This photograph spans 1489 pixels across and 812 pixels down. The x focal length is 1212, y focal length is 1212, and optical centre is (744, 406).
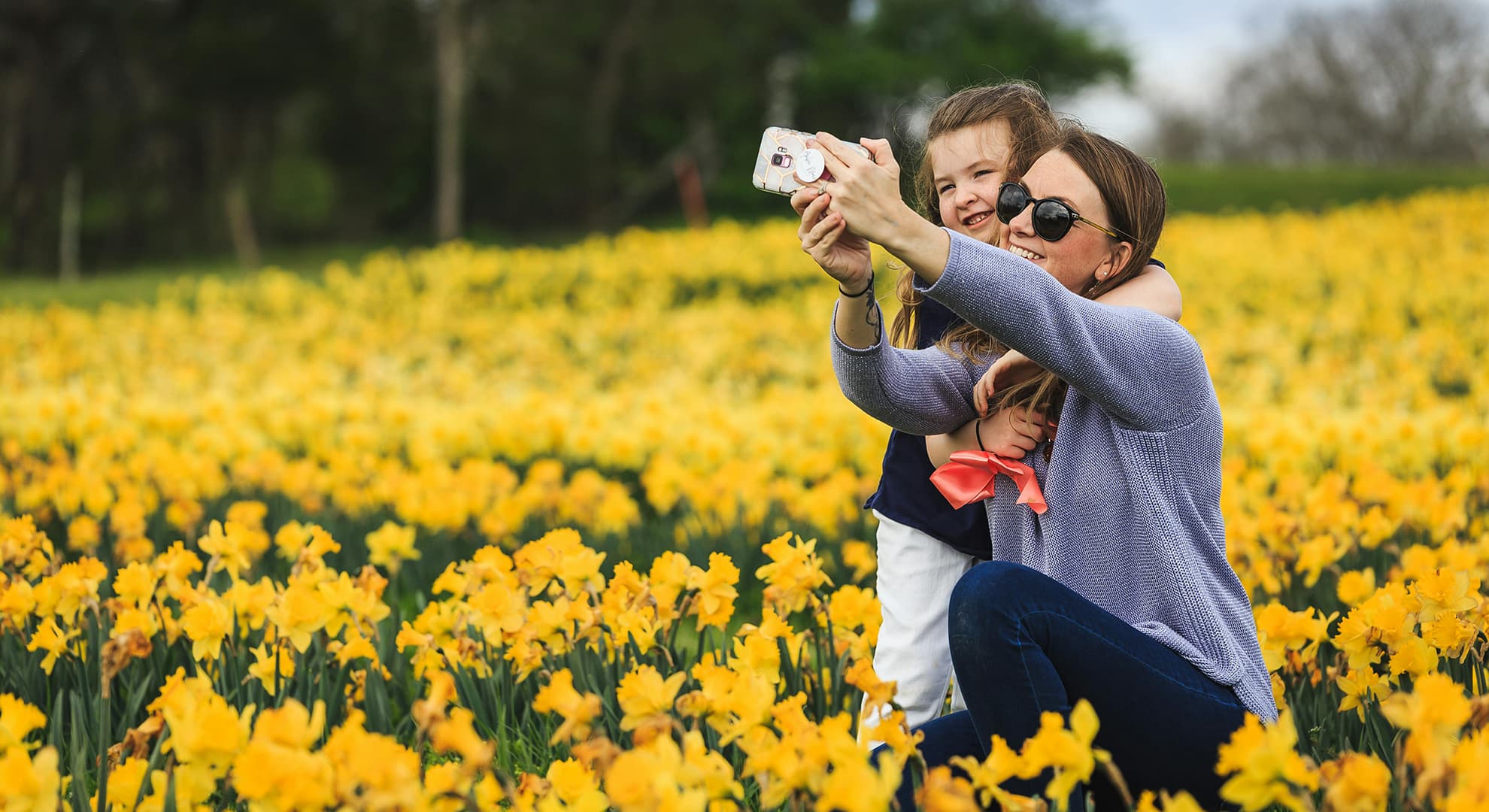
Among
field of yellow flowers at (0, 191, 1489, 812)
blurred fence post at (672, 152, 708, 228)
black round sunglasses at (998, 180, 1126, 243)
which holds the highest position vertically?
blurred fence post at (672, 152, 708, 228)

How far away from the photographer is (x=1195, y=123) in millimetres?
43844

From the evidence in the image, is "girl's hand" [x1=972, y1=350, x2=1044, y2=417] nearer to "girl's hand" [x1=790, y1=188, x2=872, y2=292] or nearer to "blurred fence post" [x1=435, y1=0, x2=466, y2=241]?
"girl's hand" [x1=790, y1=188, x2=872, y2=292]

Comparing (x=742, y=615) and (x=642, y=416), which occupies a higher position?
(x=642, y=416)

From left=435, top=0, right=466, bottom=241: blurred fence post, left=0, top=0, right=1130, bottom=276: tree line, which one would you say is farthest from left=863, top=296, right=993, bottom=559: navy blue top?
left=0, top=0, right=1130, bottom=276: tree line

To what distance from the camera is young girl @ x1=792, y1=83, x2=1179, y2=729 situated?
6.21ft

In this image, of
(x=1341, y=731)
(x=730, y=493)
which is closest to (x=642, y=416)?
(x=730, y=493)

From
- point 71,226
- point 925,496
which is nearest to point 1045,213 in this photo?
point 925,496

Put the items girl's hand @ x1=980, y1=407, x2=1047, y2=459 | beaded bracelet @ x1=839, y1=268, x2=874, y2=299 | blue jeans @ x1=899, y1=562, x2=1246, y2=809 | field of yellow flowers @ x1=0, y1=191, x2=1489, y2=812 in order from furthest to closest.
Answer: girl's hand @ x1=980, y1=407, x2=1047, y2=459 < beaded bracelet @ x1=839, y1=268, x2=874, y2=299 < blue jeans @ x1=899, y1=562, x2=1246, y2=809 < field of yellow flowers @ x1=0, y1=191, x2=1489, y2=812

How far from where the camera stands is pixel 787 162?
1548 mm

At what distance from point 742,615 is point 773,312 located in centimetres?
592

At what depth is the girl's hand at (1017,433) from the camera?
1790mm

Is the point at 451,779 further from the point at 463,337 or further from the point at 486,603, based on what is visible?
the point at 463,337

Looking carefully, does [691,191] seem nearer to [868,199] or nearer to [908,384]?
[908,384]

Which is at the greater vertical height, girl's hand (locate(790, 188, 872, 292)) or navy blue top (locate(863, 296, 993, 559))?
girl's hand (locate(790, 188, 872, 292))
